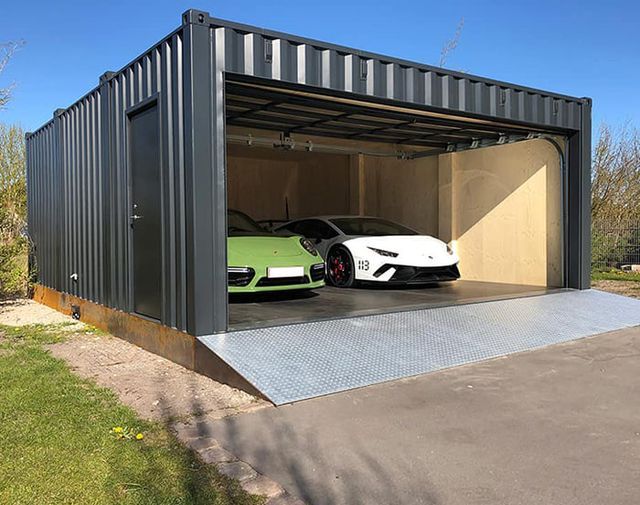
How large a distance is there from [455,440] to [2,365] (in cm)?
415

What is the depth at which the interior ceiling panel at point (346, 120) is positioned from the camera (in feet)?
21.0

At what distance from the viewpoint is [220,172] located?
5219mm

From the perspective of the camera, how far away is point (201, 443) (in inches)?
133

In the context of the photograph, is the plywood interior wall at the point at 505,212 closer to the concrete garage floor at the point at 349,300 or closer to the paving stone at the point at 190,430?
the concrete garage floor at the point at 349,300

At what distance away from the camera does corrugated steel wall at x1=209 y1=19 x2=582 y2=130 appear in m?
5.37

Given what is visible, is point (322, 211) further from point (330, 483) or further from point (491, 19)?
point (330, 483)

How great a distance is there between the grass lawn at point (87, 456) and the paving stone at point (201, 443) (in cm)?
7

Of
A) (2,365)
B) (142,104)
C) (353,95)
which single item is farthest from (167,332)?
(353,95)

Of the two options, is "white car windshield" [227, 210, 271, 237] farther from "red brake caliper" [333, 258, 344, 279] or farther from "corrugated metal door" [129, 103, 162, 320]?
"corrugated metal door" [129, 103, 162, 320]

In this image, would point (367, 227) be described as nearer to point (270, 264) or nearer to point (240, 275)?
point (270, 264)

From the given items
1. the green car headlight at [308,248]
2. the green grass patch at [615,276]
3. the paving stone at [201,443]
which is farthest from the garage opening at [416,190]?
the green grass patch at [615,276]

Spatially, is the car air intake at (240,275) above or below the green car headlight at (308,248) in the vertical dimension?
below

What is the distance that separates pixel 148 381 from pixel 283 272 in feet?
8.13

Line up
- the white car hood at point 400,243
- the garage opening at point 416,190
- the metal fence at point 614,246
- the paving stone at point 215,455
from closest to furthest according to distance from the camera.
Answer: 1. the paving stone at point 215,455
2. the garage opening at point 416,190
3. the white car hood at point 400,243
4. the metal fence at point 614,246
